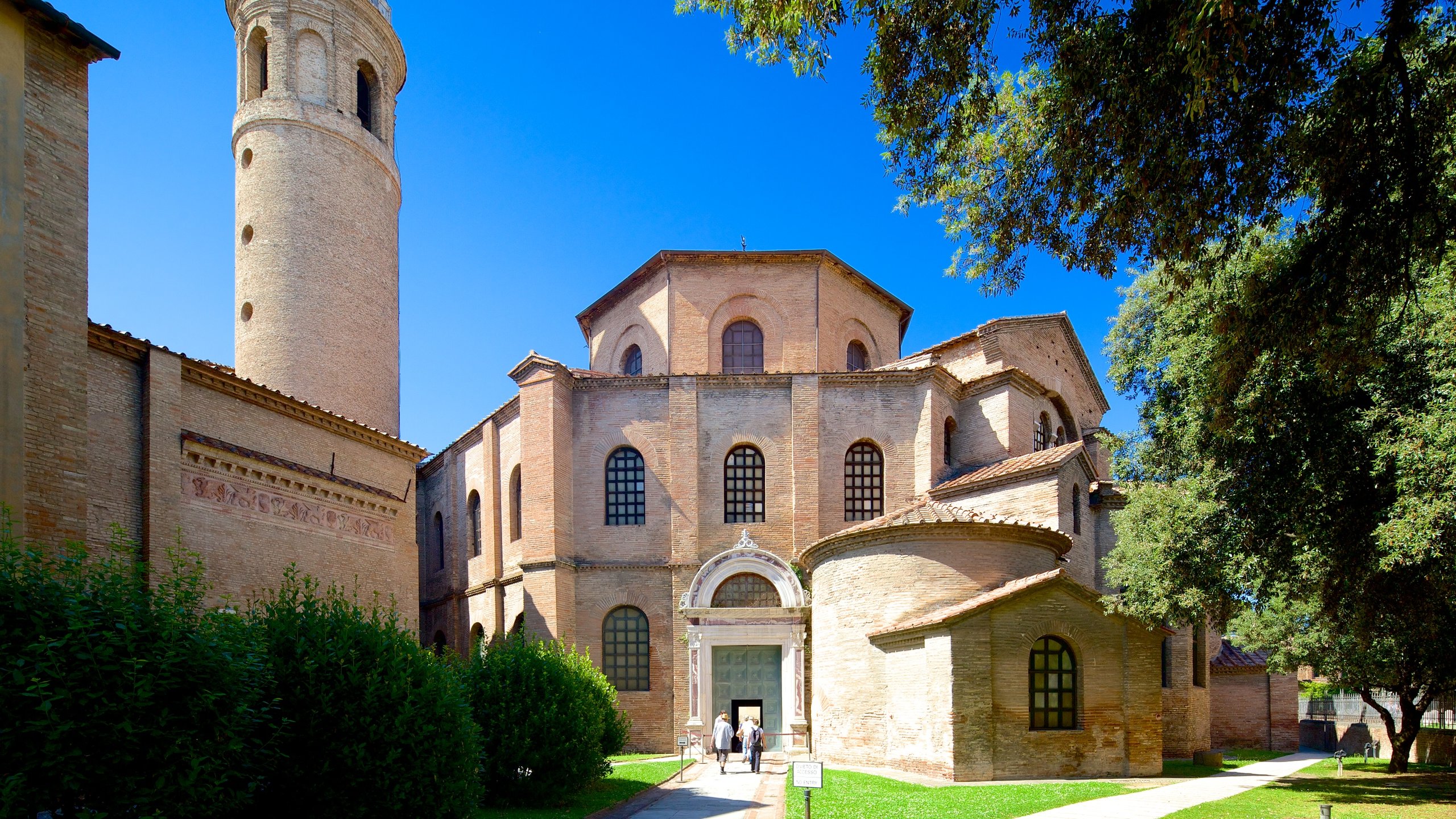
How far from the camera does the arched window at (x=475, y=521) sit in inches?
1147

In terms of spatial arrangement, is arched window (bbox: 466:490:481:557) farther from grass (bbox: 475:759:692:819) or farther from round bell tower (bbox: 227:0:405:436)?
grass (bbox: 475:759:692:819)

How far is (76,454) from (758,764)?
13.8m

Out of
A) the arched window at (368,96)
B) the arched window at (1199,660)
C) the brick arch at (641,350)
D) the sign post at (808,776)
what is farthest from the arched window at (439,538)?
the arched window at (1199,660)

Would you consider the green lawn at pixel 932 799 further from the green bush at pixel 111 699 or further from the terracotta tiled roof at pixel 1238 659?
the terracotta tiled roof at pixel 1238 659

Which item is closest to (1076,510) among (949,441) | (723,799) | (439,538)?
(949,441)

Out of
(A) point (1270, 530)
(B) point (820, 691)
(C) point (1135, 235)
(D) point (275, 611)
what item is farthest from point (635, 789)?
(C) point (1135, 235)

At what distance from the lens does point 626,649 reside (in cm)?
2480

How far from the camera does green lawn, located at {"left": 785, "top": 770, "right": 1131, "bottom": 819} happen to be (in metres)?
12.9

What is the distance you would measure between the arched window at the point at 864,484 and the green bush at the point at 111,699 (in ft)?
63.5

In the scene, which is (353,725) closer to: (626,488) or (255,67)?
(626,488)

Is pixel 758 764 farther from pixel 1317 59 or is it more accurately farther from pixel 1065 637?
pixel 1317 59

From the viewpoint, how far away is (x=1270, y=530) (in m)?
13.8

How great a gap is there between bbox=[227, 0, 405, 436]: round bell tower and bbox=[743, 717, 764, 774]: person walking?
13.6 meters

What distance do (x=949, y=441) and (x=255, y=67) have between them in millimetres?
22620
